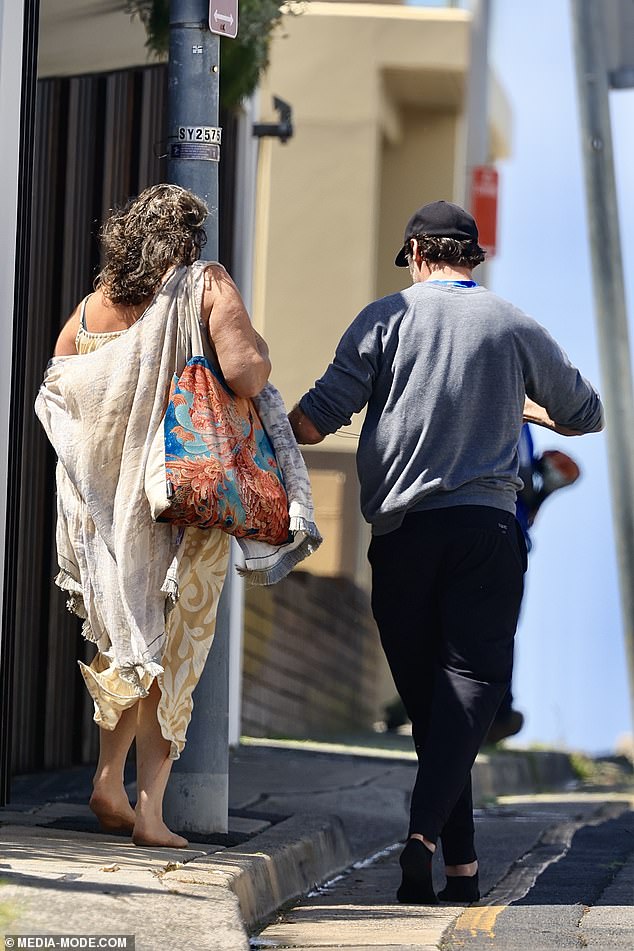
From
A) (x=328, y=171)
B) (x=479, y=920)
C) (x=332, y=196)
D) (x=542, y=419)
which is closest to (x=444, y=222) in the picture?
(x=542, y=419)

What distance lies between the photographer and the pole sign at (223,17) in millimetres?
4699

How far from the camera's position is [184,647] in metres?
4.27

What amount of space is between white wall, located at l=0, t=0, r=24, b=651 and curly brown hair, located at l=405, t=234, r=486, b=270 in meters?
1.22

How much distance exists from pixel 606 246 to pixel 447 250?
4.96 metres

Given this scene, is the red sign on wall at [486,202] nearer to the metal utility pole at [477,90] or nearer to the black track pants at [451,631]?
the metal utility pole at [477,90]

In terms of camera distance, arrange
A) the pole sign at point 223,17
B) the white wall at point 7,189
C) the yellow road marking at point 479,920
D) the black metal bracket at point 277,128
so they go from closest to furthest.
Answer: the yellow road marking at point 479,920, the pole sign at point 223,17, the white wall at point 7,189, the black metal bracket at point 277,128

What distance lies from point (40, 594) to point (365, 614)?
8.23m

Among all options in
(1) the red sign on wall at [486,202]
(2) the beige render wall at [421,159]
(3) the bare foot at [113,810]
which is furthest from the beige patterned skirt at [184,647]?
(2) the beige render wall at [421,159]

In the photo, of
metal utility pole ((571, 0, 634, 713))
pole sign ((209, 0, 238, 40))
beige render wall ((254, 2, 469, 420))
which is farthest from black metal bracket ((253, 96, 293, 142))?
beige render wall ((254, 2, 469, 420))

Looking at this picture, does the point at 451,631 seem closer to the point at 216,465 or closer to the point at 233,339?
the point at 216,465

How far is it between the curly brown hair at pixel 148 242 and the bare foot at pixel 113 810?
1.31 metres

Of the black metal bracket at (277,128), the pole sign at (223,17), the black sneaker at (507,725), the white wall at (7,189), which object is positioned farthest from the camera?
the black sneaker at (507,725)

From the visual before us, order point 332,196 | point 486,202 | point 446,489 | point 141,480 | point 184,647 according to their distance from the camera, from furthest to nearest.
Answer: point 332,196 < point 486,202 < point 446,489 < point 184,647 < point 141,480

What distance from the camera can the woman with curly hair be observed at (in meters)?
4.17
